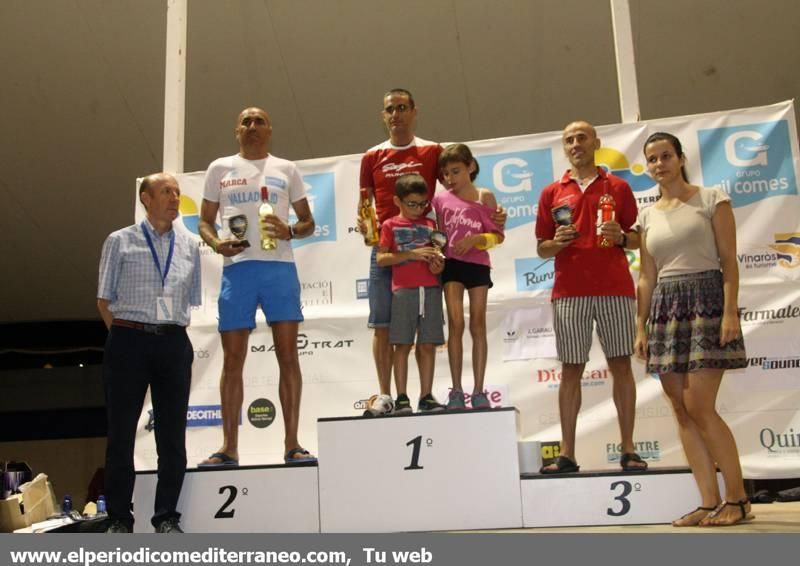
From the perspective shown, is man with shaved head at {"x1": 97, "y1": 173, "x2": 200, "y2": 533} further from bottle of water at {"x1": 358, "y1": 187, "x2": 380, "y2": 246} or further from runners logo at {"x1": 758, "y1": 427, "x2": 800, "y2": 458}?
runners logo at {"x1": 758, "y1": 427, "x2": 800, "y2": 458}

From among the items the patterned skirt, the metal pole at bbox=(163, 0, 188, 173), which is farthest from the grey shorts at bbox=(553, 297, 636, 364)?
the metal pole at bbox=(163, 0, 188, 173)

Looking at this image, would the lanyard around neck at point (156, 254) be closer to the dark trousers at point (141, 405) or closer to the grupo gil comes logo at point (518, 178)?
the dark trousers at point (141, 405)

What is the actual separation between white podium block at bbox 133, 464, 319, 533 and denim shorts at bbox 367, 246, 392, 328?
72cm

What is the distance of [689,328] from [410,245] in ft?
4.08

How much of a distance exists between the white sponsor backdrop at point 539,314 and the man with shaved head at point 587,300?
48.5 inches

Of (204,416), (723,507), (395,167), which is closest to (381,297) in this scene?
(395,167)

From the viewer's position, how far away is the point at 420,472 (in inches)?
128

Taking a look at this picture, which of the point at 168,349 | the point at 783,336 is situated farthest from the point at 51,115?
the point at 783,336

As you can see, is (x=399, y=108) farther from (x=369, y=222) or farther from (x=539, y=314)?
(x=539, y=314)

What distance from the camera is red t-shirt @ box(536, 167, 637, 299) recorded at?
11.1ft

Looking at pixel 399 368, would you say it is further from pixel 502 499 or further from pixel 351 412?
pixel 351 412

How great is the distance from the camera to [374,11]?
668 centimetres

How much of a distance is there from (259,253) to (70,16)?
4.47 meters

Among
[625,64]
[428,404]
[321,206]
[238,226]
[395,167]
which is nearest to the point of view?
[428,404]
